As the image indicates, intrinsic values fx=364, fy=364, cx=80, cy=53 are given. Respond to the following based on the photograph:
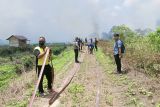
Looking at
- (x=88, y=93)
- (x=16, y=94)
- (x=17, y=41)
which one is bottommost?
(x=16, y=94)

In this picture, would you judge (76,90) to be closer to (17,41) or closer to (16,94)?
(16,94)

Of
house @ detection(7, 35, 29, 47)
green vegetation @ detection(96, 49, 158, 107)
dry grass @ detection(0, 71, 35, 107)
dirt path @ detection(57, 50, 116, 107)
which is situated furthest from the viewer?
house @ detection(7, 35, 29, 47)

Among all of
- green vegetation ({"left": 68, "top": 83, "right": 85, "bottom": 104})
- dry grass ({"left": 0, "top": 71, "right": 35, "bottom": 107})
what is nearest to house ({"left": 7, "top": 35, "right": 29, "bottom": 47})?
dry grass ({"left": 0, "top": 71, "right": 35, "bottom": 107})

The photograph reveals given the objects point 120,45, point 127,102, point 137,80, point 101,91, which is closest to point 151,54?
point 120,45

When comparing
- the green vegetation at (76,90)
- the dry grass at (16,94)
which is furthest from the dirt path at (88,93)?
the dry grass at (16,94)

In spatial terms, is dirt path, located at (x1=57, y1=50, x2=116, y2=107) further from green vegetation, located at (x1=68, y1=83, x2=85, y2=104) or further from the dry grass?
the dry grass

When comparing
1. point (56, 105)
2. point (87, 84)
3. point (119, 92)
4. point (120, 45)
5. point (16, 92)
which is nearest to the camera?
point (56, 105)

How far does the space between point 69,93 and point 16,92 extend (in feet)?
8.66

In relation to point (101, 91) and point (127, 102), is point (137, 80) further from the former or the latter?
point (127, 102)

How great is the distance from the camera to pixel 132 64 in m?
22.3

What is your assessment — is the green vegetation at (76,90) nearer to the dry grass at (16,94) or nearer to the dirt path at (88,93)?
the dirt path at (88,93)

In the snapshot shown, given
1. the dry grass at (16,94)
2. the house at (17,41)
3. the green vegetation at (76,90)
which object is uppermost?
the house at (17,41)

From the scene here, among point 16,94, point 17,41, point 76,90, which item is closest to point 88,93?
point 76,90

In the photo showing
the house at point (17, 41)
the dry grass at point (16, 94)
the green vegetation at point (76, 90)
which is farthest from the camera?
the house at point (17, 41)
